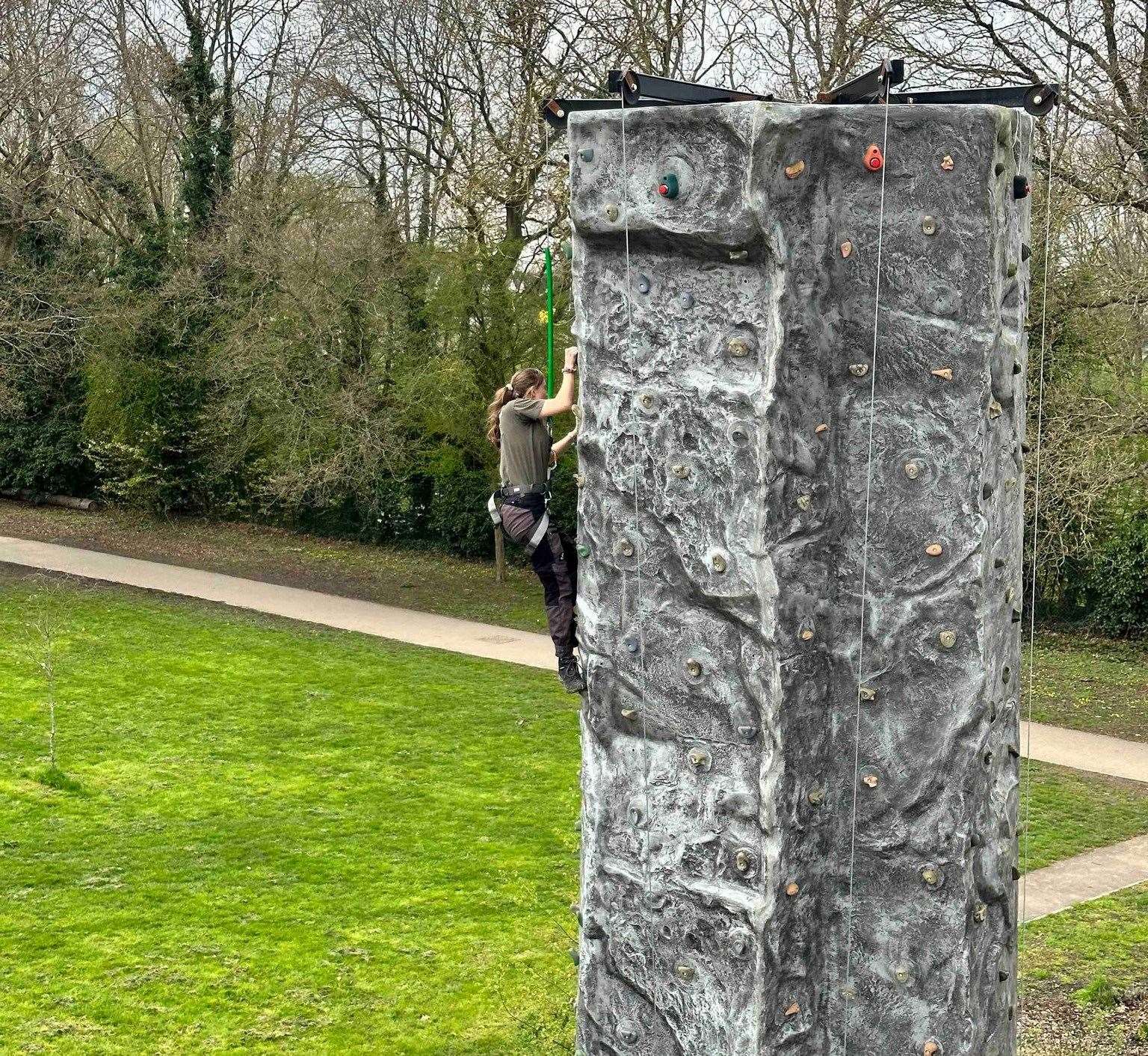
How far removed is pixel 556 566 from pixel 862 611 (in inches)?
96.9

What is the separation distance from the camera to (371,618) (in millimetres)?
18594

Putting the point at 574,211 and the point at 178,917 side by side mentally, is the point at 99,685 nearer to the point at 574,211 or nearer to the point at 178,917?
the point at 178,917

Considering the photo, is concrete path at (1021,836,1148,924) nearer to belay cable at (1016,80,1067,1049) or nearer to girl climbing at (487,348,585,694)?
belay cable at (1016,80,1067,1049)

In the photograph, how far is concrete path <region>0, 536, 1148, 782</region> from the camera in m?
13.6

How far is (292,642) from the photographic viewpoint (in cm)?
1700

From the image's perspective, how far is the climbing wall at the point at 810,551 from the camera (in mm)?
4582

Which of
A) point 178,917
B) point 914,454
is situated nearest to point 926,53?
point 178,917

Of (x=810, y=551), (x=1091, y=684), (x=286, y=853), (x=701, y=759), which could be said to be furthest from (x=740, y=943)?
(x=1091, y=684)

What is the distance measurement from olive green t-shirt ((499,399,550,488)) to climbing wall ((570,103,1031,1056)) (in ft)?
6.10

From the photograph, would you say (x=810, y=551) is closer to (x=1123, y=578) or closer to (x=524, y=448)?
(x=524, y=448)

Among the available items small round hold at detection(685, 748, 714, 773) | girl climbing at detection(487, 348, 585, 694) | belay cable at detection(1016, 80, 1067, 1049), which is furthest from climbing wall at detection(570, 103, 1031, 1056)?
girl climbing at detection(487, 348, 585, 694)

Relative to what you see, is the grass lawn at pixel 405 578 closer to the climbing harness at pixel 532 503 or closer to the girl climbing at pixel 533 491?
the girl climbing at pixel 533 491

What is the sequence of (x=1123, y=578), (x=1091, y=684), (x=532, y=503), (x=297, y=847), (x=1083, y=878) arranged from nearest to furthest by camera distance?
(x=532, y=503) < (x=1083, y=878) < (x=297, y=847) < (x=1091, y=684) < (x=1123, y=578)

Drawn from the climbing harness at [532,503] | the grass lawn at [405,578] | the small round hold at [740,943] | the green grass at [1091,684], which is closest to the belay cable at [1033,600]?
the green grass at [1091,684]
